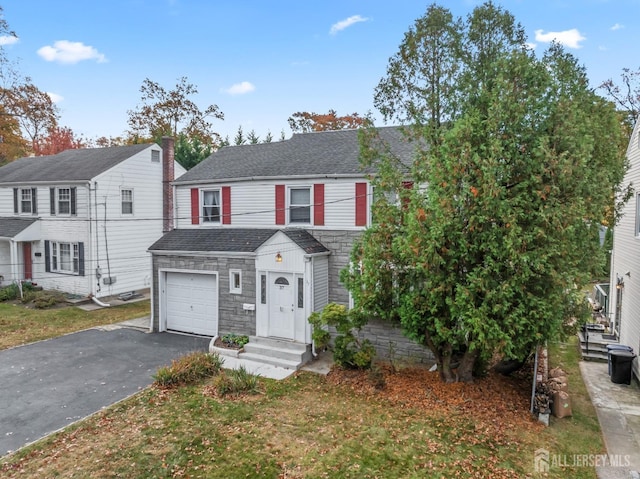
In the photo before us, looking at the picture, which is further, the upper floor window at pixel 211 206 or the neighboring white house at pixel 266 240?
the upper floor window at pixel 211 206

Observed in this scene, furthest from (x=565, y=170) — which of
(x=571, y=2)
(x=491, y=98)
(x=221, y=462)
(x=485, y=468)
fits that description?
(x=571, y=2)

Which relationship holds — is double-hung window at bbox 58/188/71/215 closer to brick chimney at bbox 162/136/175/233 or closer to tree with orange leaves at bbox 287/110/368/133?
brick chimney at bbox 162/136/175/233

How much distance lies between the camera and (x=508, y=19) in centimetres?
973

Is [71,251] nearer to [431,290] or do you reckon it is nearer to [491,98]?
[431,290]

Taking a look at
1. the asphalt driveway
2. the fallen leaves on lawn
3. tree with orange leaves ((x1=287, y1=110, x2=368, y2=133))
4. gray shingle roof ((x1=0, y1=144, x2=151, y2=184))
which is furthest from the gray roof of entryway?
tree with orange leaves ((x1=287, y1=110, x2=368, y2=133))

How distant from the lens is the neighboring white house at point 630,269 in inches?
450

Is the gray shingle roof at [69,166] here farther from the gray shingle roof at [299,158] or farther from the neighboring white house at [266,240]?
the neighboring white house at [266,240]

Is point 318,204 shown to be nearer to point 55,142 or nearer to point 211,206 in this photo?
point 211,206

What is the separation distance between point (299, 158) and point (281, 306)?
5.81 m

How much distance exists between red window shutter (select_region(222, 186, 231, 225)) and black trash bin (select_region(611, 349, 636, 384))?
1284cm

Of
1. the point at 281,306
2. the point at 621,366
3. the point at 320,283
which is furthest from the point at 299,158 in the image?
the point at 621,366

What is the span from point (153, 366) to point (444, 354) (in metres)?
8.12

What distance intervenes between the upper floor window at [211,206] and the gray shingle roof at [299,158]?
24.3 inches

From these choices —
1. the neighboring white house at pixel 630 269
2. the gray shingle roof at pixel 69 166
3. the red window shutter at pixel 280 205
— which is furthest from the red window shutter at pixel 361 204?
the gray shingle roof at pixel 69 166
